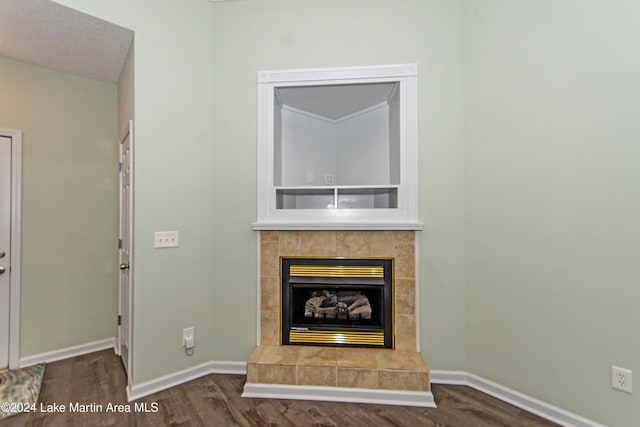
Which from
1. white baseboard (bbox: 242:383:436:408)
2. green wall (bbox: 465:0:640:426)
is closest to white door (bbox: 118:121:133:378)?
white baseboard (bbox: 242:383:436:408)

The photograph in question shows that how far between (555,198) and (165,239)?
2.81 metres

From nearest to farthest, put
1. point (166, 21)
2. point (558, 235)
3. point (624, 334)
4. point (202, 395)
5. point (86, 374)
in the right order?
point (624, 334) < point (558, 235) < point (202, 395) < point (166, 21) < point (86, 374)

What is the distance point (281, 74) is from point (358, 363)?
2442 mm

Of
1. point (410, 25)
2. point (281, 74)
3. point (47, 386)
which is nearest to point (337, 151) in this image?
point (281, 74)

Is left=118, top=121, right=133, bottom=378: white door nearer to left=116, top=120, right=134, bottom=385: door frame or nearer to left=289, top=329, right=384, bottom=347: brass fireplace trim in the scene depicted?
left=116, top=120, right=134, bottom=385: door frame

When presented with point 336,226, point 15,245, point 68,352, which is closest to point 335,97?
point 336,226

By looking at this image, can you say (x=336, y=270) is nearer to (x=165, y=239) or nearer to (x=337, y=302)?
(x=337, y=302)

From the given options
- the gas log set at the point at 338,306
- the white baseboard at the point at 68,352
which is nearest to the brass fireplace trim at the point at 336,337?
the gas log set at the point at 338,306

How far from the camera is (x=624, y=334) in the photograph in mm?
1584

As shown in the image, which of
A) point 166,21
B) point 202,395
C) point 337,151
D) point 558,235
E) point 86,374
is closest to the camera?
point 558,235

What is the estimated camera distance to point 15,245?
2525 millimetres

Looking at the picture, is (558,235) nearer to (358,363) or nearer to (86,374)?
(358,363)

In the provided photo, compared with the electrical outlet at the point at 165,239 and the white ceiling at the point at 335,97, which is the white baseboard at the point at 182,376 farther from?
the white ceiling at the point at 335,97

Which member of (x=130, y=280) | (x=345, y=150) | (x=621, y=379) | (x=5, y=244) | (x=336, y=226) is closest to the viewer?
(x=621, y=379)
